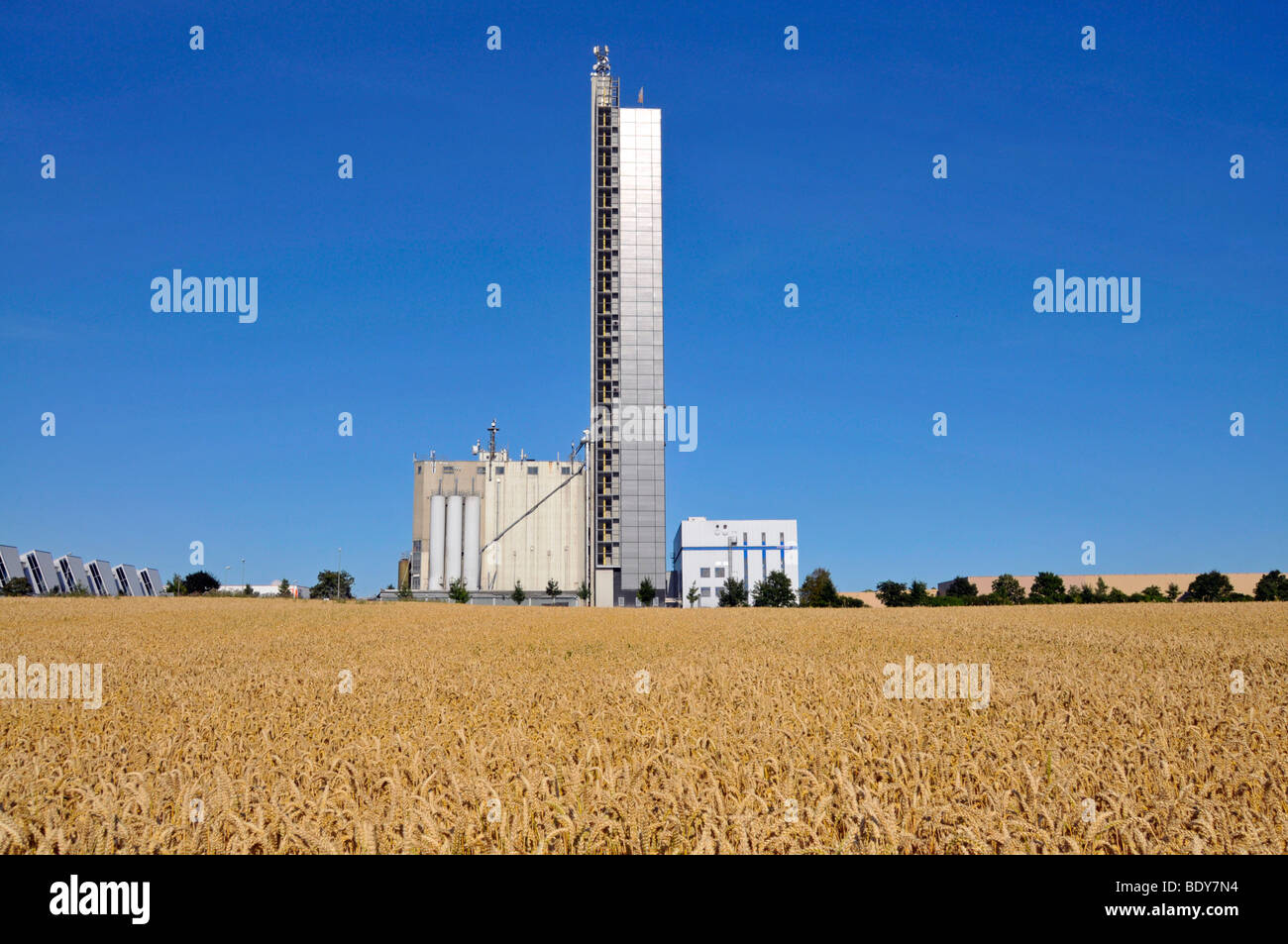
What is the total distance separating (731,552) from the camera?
Answer: 128125 millimetres

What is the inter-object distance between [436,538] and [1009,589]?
67.4 meters

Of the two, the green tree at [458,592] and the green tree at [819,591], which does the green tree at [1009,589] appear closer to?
the green tree at [819,591]

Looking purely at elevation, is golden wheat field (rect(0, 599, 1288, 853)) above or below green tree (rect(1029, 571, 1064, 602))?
above

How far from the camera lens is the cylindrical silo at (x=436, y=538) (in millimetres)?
104438

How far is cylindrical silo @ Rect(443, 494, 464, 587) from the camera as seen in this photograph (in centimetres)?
10438

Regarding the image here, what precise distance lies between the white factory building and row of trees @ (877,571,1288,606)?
26.0m

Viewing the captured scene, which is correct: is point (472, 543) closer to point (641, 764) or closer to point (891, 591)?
point (891, 591)

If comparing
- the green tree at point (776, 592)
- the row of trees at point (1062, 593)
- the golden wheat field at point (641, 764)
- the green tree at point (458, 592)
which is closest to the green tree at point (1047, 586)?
the row of trees at point (1062, 593)

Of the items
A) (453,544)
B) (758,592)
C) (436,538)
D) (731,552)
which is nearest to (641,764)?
(453,544)

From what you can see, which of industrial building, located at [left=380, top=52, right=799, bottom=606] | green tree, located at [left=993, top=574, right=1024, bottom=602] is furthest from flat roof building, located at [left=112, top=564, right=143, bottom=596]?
green tree, located at [left=993, top=574, right=1024, bottom=602]

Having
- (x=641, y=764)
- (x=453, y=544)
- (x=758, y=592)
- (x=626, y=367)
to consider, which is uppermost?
(x=626, y=367)

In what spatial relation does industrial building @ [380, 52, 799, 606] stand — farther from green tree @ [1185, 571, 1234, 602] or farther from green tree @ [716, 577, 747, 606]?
green tree @ [1185, 571, 1234, 602]
